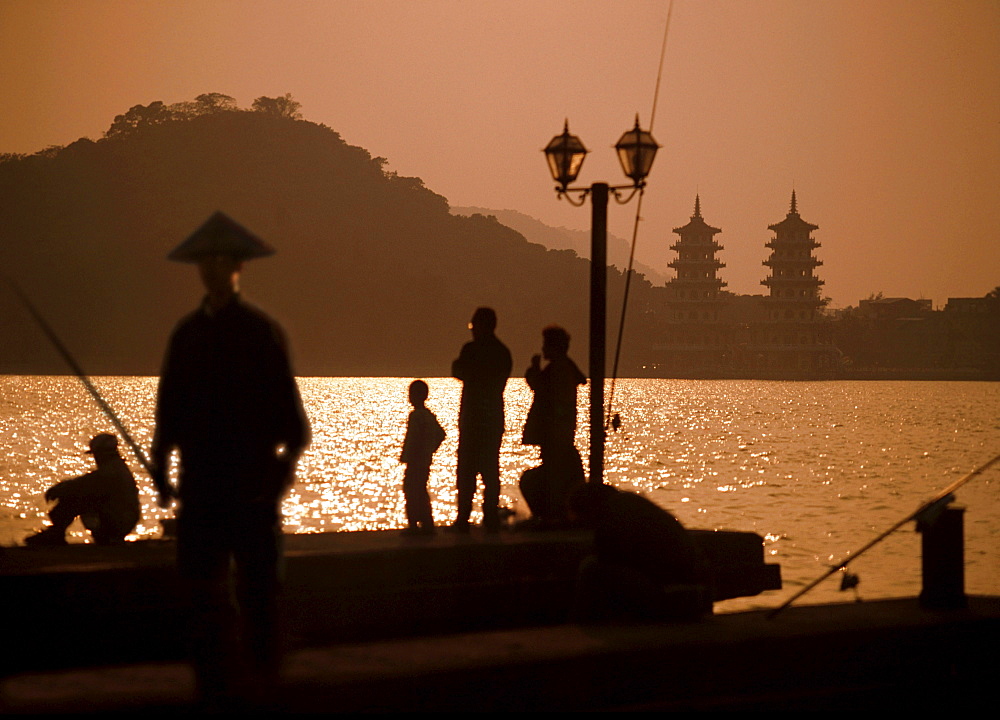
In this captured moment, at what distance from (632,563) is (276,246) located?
147 metres

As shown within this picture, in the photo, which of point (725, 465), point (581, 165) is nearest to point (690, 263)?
point (725, 465)

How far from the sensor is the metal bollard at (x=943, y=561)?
23.3 ft

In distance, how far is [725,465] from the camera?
168ft

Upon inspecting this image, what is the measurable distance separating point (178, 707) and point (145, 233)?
15769 cm

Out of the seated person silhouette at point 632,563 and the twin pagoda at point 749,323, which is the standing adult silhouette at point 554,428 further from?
the twin pagoda at point 749,323

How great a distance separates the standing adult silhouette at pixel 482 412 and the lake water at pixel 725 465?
2.46 metres

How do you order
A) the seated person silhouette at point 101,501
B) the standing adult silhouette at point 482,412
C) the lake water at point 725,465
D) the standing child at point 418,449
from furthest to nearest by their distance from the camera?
1. the lake water at point 725,465
2. the seated person silhouette at point 101,501
3. the standing child at point 418,449
4. the standing adult silhouette at point 482,412

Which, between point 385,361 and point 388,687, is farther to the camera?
point 385,361

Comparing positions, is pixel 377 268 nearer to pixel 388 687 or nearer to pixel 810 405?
pixel 810 405

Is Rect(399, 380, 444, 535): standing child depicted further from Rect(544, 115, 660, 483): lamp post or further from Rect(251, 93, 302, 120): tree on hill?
Rect(251, 93, 302, 120): tree on hill

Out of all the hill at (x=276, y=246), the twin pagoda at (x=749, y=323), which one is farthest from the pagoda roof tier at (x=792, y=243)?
the hill at (x=276, y=246)

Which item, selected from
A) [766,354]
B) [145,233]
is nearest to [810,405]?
[766,354]

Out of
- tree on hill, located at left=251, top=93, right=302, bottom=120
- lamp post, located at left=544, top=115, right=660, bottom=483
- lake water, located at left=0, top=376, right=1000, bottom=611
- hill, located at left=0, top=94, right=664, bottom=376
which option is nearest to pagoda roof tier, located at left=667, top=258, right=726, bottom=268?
hill, located at left=0, top=94, right=664, bottom=376

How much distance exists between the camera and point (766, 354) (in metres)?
138
